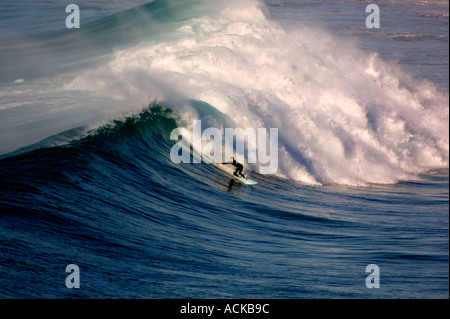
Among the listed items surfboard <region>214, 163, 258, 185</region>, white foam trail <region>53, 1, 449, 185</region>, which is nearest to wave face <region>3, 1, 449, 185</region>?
white foam trail <region>53, 1, 449, 185</region>

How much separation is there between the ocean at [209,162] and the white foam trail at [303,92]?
69 mm

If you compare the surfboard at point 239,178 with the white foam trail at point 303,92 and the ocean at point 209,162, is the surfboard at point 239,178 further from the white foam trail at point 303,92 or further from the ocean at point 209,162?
the white foam trail at point 303,92

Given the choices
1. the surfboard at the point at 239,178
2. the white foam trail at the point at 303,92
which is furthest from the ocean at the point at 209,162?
the surfboard at the point at 239,178

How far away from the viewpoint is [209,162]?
539 inches

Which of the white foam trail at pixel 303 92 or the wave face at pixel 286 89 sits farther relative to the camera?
the white foam trail at pixel 303 92

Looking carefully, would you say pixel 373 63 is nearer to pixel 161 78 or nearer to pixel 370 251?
pixel 161 78

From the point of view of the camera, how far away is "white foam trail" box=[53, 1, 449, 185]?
609 inches

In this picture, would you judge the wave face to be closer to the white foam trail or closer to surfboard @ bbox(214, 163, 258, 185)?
the white foam trail

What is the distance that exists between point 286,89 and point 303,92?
2.35 ft

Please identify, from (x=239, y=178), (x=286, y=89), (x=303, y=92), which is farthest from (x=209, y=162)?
(x=303, y=92)

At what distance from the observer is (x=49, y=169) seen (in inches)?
379

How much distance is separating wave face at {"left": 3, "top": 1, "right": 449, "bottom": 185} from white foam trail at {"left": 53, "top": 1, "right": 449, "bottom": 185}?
4 cm

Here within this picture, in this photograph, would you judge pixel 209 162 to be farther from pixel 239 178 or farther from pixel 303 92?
pixel 303 92

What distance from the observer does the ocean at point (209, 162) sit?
7.84 metres
